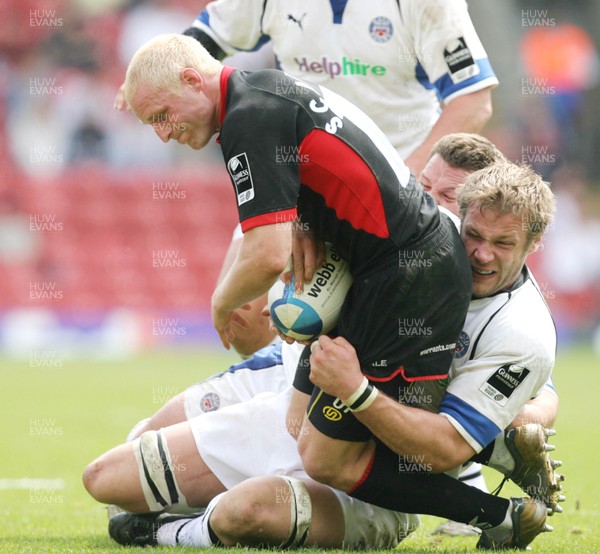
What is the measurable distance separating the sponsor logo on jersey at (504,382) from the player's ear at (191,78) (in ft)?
5.48

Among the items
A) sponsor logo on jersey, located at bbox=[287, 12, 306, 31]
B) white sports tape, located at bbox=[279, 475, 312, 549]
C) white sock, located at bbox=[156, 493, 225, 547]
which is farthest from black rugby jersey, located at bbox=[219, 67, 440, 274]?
sponsor logo on jersey, located at bbox=[287, 12, 306, 31]

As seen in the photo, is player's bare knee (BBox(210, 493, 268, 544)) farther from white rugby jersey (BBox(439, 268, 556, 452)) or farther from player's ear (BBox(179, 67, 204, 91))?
player's ear (BBox(179, 67, 204, 91))

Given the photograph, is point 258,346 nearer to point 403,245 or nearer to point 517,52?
point 403,245

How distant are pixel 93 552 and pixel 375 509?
4.02 feet

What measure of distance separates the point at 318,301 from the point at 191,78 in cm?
104

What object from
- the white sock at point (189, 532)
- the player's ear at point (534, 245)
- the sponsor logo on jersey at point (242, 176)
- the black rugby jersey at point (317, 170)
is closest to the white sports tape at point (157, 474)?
the white sock at point (189, 532)

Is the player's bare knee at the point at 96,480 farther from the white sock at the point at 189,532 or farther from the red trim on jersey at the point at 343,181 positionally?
the red trim on jersey at the point at 343,181

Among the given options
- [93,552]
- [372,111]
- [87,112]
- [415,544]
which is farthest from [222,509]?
[87,112]

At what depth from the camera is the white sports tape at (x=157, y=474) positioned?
16.7 feet

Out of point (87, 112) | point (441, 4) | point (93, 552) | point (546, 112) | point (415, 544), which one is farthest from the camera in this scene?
point (546, 112)

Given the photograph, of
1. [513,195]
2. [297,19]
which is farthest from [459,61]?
[513,195]

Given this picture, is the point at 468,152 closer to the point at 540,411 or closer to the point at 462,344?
the point at 462,344

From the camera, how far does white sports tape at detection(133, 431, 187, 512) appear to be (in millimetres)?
5090

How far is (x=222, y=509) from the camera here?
473cm
